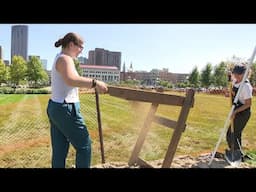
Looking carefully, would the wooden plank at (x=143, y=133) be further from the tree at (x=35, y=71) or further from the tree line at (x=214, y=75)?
the tree at (x=35, y=71)

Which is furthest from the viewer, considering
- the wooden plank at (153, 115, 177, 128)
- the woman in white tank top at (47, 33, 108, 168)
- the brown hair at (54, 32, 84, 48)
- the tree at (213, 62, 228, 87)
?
the tree at (213, 62, 228, 87)

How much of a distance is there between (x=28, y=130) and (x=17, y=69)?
86 cm

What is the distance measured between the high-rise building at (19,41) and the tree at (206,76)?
1925mm

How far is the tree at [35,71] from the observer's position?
10.3ft

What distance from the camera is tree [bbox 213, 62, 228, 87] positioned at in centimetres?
396

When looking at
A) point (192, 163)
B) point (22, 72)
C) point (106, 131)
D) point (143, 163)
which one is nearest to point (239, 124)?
point (192, 163)

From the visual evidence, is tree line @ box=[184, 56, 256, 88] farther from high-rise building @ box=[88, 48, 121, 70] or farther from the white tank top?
the white tank top

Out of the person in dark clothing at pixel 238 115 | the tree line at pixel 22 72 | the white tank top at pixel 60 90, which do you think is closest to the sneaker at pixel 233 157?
the person in dark clothing at pixel 238 115

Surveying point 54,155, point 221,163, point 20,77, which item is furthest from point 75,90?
point 221,163

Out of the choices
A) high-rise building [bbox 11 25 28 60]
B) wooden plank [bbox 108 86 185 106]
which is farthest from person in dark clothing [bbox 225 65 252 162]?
high-rise building [bbox 11 25 28 60]

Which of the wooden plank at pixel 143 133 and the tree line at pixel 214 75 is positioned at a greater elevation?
the tree line at pixel 214 75

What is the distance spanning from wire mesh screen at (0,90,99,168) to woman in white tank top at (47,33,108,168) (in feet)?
2.42
